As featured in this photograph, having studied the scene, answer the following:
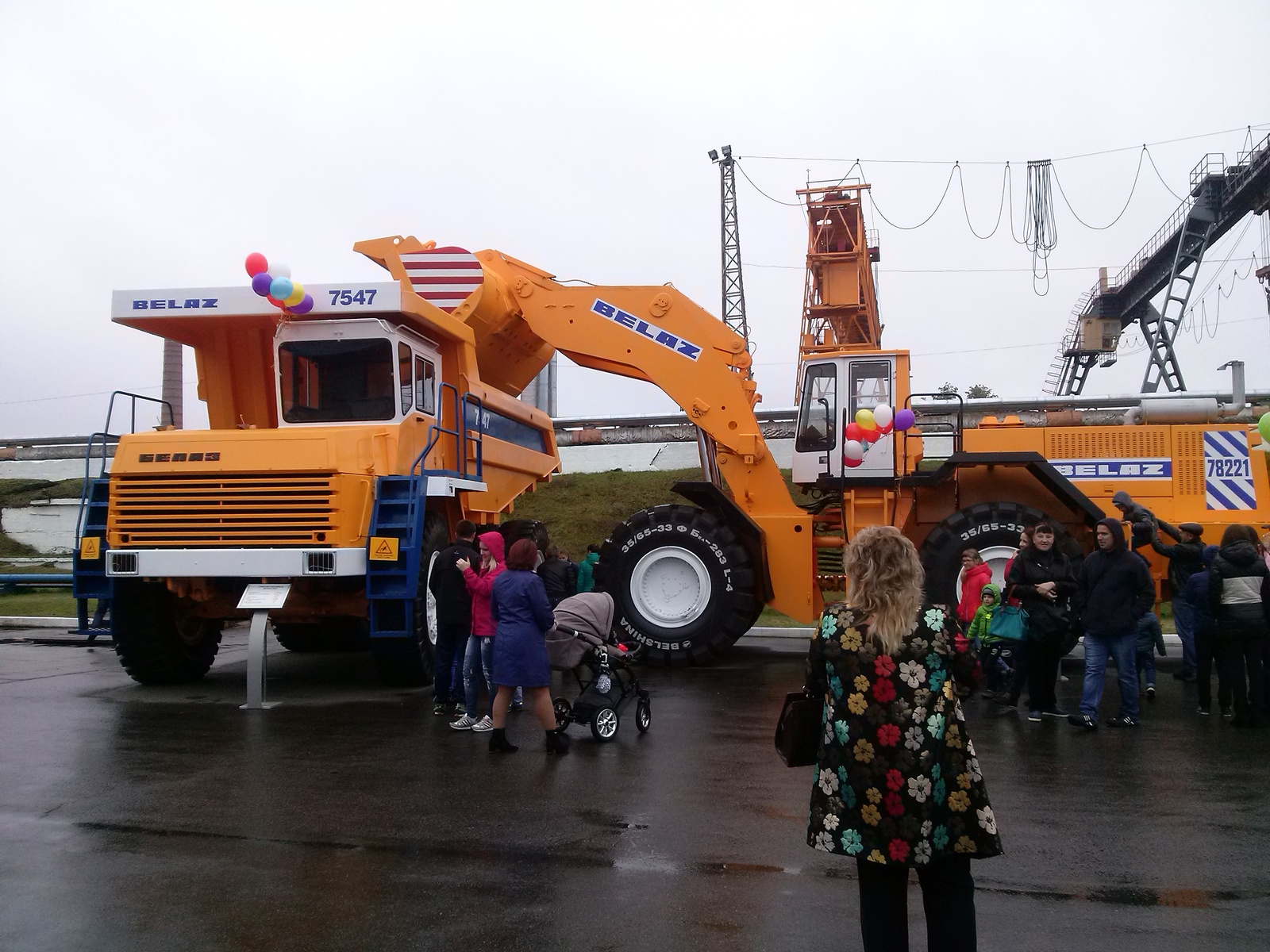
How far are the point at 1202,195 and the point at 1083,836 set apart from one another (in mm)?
36345

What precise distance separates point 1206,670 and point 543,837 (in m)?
6.48

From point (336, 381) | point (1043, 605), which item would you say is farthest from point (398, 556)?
point (1043, 605)

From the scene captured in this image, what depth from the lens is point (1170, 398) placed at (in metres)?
12.4

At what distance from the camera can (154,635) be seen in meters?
10.5

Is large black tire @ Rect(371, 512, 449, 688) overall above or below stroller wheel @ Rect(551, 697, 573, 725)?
above

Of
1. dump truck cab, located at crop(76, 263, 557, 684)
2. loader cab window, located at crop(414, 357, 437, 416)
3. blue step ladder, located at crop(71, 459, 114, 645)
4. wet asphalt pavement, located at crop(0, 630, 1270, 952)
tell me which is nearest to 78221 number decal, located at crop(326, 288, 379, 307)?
dump truck cab, located at crop(76, 263, 557, 684)

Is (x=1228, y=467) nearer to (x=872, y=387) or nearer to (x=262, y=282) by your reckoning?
(x=872, y=387)

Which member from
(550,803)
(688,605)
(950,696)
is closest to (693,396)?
(688,605)

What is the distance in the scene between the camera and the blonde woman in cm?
350

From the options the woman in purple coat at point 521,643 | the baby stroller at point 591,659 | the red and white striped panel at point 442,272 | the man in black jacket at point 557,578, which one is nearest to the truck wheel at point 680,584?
the man in black jacket at point 557,578

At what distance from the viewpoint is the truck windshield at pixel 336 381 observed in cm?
1064

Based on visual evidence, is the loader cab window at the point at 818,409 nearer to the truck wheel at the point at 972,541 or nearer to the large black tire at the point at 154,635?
the truck wheel at the point at 972,541

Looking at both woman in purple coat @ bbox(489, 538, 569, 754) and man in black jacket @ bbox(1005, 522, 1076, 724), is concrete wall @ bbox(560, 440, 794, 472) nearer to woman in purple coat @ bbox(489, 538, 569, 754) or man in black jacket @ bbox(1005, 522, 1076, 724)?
man in black jacket @ bbox(1005, 522, 1076, 724)

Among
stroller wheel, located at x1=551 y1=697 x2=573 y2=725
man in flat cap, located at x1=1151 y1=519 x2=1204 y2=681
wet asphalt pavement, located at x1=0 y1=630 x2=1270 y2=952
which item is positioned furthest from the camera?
man in flat cap, located at x1=1151 y1=519 x2=1204 y2=681
